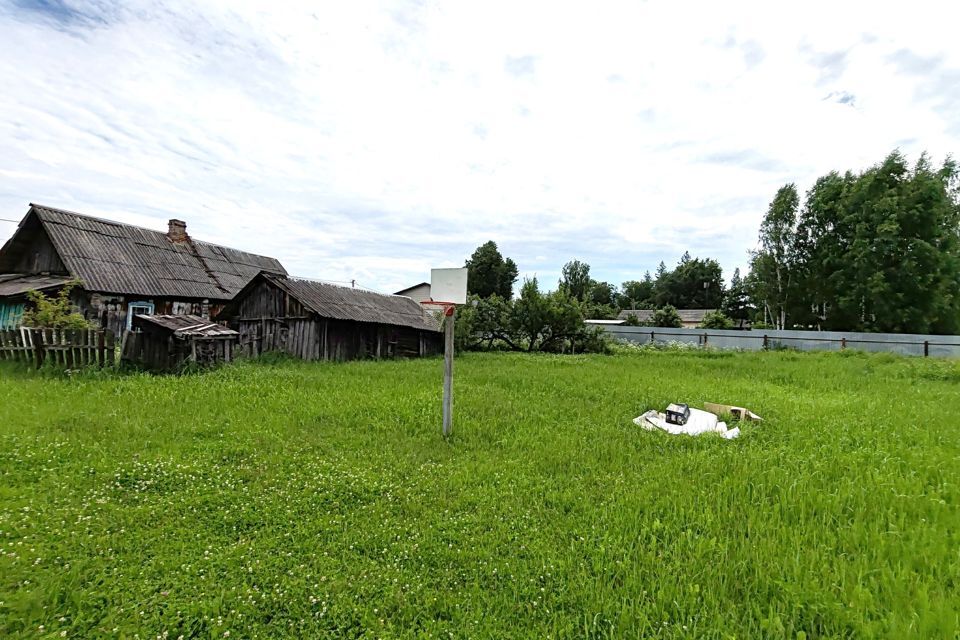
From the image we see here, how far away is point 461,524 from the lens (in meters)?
3.58

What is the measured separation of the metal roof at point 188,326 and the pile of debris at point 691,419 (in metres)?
10.7

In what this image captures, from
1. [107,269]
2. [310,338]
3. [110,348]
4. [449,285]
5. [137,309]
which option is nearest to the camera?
[449,285]

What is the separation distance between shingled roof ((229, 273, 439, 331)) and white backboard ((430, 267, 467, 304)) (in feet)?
30.3

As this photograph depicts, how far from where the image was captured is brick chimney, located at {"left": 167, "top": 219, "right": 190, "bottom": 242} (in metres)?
19.9

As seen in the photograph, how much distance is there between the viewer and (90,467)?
4355 mm

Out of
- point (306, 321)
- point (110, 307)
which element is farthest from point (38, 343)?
point (110, 307)

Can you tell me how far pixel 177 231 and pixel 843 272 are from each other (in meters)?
39.6

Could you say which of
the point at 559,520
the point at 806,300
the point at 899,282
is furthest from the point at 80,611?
the point at 806,300

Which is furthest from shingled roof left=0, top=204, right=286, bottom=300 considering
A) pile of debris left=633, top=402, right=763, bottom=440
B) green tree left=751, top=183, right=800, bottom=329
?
green tree left=751, top=183, right=800, bottom=329

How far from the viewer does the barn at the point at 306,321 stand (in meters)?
14.4

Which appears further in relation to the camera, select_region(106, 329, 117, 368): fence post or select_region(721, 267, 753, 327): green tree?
select_region(721, 267, 753, 327): green tree

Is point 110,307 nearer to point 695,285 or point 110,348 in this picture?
point 110,348

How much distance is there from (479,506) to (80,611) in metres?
2.77

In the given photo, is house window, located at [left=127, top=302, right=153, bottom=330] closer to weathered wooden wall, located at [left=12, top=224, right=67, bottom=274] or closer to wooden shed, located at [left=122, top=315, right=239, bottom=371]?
weathered wooden wall, located at [left=12, top=224, right=67, bottom=274]
